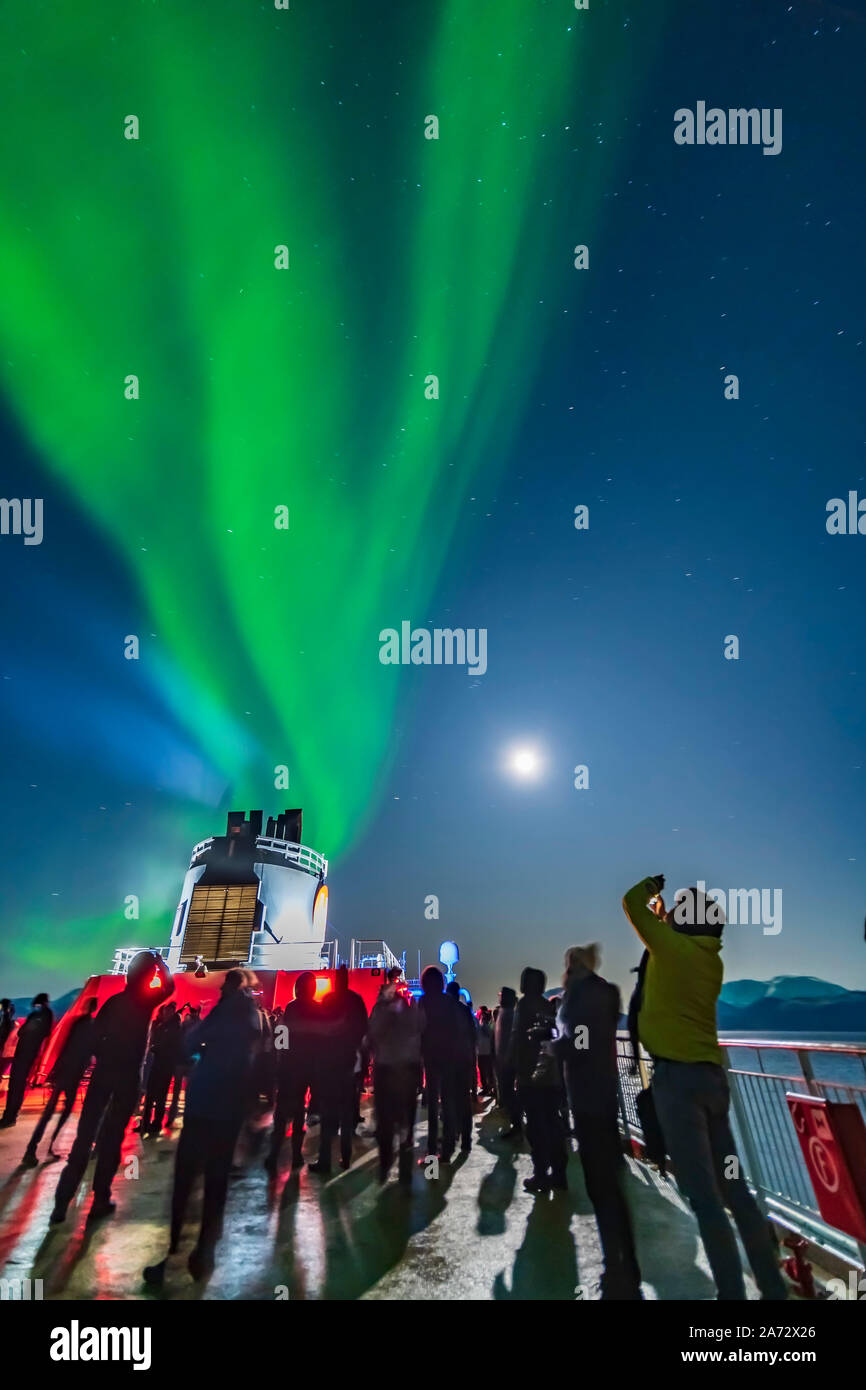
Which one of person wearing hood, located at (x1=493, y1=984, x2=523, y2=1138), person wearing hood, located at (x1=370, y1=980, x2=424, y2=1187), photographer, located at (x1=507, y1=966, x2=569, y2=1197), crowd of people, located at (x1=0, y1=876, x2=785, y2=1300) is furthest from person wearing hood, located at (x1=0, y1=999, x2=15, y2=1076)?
photographer, located at (x1=507, y1=966, x2=569, y2=1197)

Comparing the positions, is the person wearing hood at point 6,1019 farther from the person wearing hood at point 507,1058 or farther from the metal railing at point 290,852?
the metal railing at point 290,852

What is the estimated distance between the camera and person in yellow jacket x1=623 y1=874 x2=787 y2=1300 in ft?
10.0

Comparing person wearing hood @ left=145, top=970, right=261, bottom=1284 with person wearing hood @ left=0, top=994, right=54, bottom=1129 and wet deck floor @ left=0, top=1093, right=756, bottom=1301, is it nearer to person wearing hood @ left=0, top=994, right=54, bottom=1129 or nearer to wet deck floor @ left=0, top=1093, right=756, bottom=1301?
wet deck floor @ left=0, top=1093, right=756, bottom=1301

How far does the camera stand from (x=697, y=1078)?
3.25 metres

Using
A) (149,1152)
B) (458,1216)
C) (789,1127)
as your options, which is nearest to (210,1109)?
(458,1216)

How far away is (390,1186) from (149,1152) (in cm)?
397

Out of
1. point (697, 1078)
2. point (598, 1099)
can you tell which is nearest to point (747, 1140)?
point (598, 1099)

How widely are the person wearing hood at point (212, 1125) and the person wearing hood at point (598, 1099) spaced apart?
7.04 feet

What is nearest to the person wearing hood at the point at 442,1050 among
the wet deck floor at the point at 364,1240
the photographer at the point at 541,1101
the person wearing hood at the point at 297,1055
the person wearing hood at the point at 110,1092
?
the wet deck floor at the point at 364,1240

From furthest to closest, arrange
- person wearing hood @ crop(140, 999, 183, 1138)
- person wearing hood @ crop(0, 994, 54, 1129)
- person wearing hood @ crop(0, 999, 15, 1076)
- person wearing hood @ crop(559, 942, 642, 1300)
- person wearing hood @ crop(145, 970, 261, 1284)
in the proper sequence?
person wearing hood @ crop(0, 999, 15, 1076), person wearing hood @ crop(140, 999, 183, 1138), person wearing hood @ crop(0, 994, 54, 1129), person wearing hood @ crop(145, 970, 261, 1284), person wearing hood @ crop(559, 942, 642, 1300)

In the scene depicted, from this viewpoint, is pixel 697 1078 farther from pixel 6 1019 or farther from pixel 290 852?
pixel 290 852

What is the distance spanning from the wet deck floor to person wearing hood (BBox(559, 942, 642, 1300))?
12.2 inches

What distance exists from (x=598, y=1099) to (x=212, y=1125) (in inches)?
97.6
